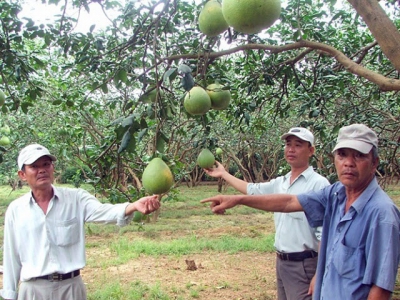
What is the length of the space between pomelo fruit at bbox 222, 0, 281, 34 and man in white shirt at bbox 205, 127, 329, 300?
1254mm

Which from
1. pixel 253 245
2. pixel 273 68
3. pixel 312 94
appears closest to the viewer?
pixel 273 68

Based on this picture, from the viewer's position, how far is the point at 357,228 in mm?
1688

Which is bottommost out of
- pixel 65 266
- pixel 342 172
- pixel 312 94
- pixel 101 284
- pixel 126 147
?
pixel 101 284

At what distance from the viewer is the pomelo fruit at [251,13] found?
1.47 metres

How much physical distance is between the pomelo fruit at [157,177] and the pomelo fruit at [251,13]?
69cm

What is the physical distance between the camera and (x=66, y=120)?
6.42m

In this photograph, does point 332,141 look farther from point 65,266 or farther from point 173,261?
point 173,261

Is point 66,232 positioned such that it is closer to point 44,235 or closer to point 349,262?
point 44,235

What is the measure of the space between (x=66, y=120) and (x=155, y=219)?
450 cm

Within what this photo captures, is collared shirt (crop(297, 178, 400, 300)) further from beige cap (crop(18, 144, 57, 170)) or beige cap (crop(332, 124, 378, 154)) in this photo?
beige cap (crop(18, 144, 57, 170))

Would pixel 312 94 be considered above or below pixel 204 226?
above

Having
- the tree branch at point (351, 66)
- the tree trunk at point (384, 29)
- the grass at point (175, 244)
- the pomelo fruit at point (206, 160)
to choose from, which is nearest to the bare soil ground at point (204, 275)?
the grass at point (175, 244)

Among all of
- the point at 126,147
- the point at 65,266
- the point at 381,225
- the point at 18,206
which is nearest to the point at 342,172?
the point at 381,225

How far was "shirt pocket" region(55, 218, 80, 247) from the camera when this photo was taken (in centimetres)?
235
